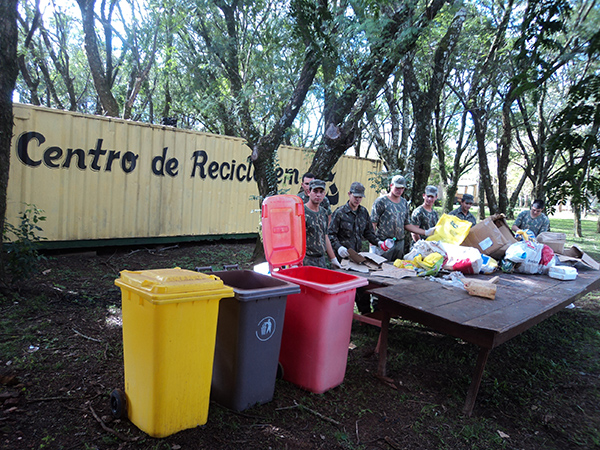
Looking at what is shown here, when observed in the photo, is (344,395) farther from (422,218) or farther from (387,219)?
(422,218)

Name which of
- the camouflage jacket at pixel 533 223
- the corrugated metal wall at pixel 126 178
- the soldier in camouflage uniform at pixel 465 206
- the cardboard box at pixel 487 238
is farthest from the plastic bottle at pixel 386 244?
the corrugated metal wall at pixel 126 178

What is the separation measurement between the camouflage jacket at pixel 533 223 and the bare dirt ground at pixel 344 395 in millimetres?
3326

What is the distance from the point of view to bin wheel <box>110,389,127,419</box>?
275 centimetres

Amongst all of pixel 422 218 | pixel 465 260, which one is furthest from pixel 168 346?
pixel 422 218

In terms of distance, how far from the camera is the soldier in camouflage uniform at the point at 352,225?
524cm

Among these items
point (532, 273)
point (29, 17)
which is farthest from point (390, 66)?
point (29, 17)

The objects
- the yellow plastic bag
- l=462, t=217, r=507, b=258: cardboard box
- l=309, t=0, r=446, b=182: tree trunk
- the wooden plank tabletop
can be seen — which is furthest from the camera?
l=309, t=0, r=446, b=182: tree trunk

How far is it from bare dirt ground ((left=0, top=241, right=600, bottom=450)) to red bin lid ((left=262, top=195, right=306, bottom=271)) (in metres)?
1.19

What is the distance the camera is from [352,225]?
534 centimetres

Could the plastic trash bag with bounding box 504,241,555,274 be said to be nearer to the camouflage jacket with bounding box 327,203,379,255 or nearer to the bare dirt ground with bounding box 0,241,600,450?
the bare dirt ground with bounding box 0,241,600,450

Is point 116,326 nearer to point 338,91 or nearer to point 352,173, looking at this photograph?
point 338,91

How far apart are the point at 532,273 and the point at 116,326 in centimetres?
503

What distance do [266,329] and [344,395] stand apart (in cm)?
105

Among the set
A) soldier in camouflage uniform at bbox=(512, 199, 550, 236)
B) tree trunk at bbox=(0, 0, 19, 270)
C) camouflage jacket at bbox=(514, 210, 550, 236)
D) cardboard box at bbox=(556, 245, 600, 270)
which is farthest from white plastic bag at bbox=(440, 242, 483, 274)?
tree trunk at bbox=(0, 0, 19, 270)
